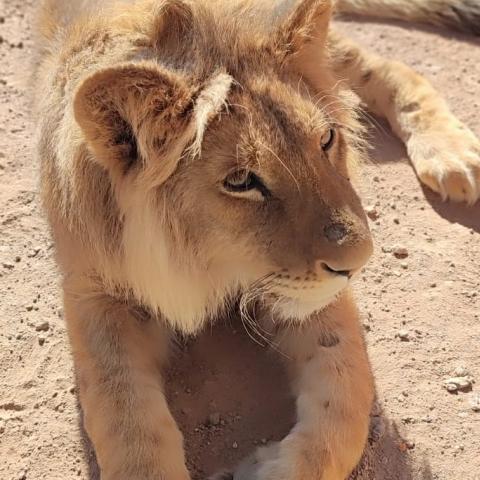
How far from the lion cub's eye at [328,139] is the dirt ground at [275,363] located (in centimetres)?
103

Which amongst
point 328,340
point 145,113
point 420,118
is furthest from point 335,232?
point 420,118

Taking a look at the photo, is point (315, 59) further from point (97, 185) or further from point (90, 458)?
point (90, 458)

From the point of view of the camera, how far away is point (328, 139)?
2.53 metres

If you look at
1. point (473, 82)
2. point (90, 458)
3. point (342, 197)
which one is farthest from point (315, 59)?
point (473, 82)

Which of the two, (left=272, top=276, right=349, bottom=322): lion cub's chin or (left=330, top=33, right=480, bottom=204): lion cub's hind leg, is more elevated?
(left=272, top=276, right=349, bottom=322): lion cub's chin

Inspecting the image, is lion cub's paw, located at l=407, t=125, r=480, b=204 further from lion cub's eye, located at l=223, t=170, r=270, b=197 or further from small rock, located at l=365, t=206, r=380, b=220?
lion cub's eye, located at l=223, t=170, r=270, b=197

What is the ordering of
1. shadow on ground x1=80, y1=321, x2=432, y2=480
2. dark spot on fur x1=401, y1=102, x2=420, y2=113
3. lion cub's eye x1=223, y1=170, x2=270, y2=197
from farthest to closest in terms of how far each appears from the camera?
dark spot on fur x1=401, y1=102, x2=420, y2=113, shadow on ground x1=80, y1=321, x2=432, y2=480, lion cub's eye x1=223, y1=170, x2=270, y2=197

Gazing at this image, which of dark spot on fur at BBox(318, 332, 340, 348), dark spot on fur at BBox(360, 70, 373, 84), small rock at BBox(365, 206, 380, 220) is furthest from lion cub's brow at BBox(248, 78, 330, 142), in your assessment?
dark spot on fur at BBox(360, 70, 373, 84)

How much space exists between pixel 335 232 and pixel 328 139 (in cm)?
32

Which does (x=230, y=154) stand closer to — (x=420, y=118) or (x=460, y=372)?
(x=460, y=372)

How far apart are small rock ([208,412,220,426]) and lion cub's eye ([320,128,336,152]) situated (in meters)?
1.12

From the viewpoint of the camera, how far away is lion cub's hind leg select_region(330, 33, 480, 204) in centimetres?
381

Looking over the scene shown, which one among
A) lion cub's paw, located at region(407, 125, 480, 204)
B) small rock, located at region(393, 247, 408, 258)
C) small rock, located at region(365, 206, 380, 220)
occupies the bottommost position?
small rock, located at region(393, 247, 408, 258)

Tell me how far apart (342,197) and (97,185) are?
2.52 feet
